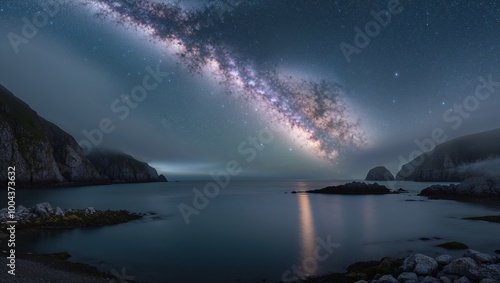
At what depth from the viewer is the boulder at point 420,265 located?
55.9 ft

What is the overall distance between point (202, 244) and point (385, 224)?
95.8 ft

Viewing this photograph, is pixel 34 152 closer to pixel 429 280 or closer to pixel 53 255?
pixel 53 255

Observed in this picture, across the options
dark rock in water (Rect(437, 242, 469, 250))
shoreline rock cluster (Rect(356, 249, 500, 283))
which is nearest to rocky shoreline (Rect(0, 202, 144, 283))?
shoreline rock cluster (Rect(356, 249, 500, 283))

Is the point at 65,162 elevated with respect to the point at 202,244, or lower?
elevated

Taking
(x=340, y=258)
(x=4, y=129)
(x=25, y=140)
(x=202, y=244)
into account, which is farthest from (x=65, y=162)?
(x=340, y=258)

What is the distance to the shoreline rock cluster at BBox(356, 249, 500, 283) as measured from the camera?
Result: 15516 mm

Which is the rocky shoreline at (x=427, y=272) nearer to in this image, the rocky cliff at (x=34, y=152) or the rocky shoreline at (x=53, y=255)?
the rocky shoreline at (x=53, y=255)

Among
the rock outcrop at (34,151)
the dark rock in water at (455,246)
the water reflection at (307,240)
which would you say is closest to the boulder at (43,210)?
the water reflection at (307,240)

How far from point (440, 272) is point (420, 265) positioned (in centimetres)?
103

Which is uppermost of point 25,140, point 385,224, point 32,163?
point 25,140

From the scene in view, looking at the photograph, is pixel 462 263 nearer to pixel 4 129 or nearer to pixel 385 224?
pixel 385 224

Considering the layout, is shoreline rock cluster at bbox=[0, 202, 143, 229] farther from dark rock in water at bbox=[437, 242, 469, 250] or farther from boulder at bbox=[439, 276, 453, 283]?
dark rock in water at bbox=[437, 242, 469, 250]

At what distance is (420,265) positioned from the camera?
17.3m

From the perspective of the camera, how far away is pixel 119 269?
20219mm
